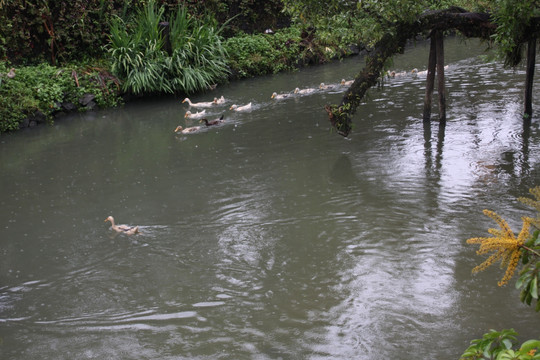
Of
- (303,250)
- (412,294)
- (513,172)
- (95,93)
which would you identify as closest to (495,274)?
(412,294)

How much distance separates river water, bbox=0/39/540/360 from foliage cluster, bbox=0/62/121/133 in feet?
5.27

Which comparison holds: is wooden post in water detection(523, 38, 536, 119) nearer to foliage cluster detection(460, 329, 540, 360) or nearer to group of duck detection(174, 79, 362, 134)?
group of duck detection(174, 79, 362, 134)

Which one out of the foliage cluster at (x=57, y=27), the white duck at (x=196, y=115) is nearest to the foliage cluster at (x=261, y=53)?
the foliage cluster at (x=57, y=27)

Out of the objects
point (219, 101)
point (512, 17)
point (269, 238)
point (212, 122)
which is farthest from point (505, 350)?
point (219, 101)

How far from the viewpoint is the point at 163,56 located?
18.0 m

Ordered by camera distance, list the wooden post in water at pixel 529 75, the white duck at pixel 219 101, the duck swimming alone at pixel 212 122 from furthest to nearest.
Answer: the white duck at pixel 219 101, the duck swimming alone at pixel 212 122, the wooden post in water at pixel 529 75

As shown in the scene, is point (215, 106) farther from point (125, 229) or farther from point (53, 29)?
point (125, 229)

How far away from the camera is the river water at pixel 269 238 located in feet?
18.0

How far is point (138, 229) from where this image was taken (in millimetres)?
8094

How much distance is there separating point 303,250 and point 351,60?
1662cm

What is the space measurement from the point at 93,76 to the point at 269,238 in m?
12.0

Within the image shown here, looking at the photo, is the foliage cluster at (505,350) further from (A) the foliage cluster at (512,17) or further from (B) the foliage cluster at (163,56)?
(B) the foliage cluster at (163,56)

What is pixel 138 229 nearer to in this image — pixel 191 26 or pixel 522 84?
pixel 522 84

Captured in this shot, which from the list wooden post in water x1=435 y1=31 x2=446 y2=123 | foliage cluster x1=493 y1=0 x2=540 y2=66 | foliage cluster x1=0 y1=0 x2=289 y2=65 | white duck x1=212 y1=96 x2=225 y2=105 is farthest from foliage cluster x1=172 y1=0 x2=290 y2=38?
foliage cluster x1=493 y1=0 x2=540 y2=66
